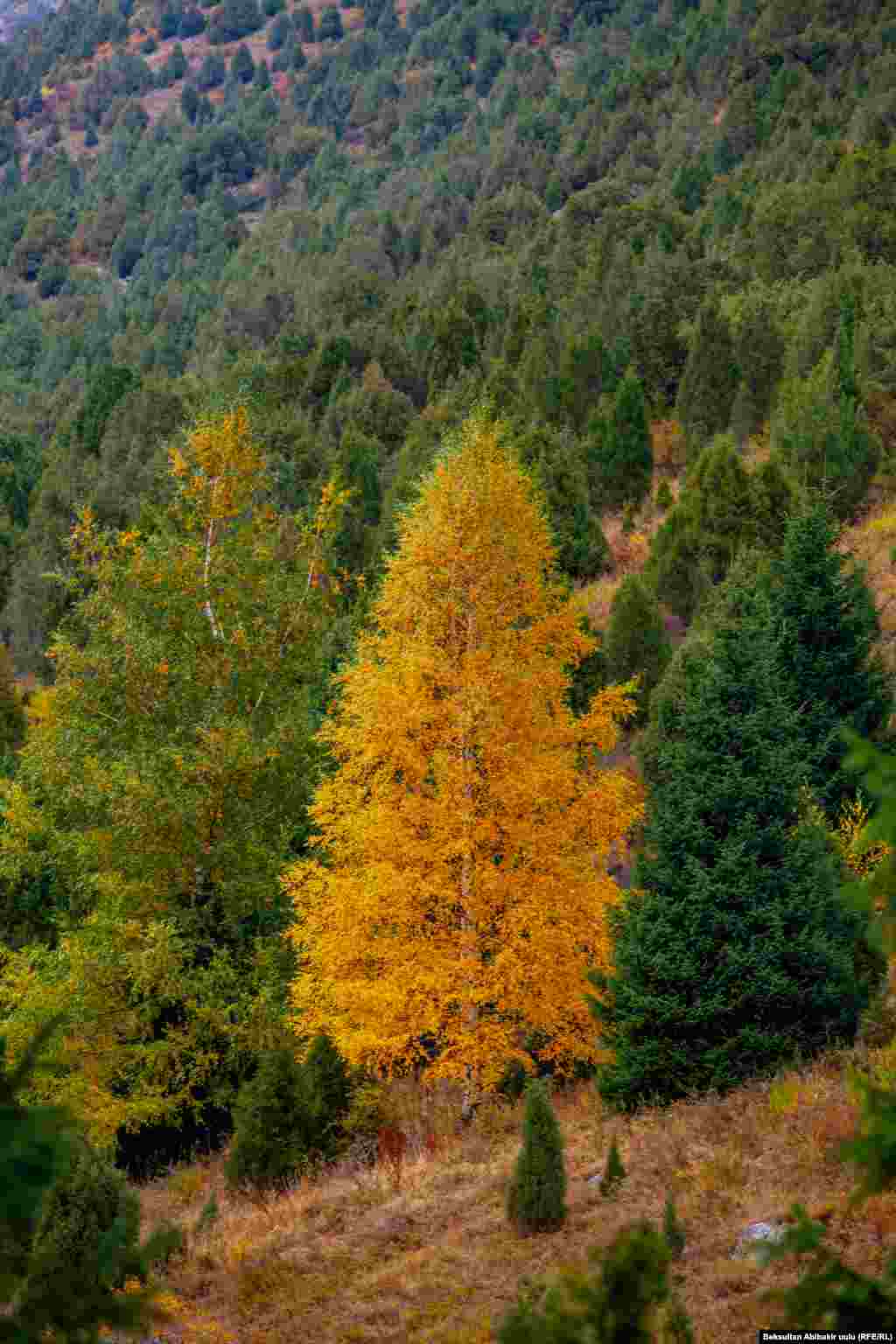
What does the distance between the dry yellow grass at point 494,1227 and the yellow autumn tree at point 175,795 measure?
4.86 m

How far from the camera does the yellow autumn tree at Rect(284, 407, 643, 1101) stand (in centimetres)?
1627

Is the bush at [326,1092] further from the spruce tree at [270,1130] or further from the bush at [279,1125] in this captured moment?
the spruce tree at [270,1130]

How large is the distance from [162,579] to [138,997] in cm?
736

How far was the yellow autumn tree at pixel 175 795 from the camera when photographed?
2066 centimetres

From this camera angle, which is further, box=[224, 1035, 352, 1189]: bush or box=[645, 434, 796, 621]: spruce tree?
box=[645, 434, 796, 621]: spruce tree

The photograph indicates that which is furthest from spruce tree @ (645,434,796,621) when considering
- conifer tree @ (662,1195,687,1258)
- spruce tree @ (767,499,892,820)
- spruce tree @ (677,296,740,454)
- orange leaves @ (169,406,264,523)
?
conifer tree @ (662,1195,687,1258)

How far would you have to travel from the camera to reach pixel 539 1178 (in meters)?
12.9

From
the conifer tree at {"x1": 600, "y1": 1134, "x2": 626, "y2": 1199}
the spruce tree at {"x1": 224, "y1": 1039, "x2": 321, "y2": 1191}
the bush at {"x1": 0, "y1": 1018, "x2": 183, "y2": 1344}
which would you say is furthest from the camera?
the spruce tree at {"x1": 224, "y1": 1039, "x2": 321, "y2": 1191}

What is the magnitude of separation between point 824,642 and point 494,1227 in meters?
14.7

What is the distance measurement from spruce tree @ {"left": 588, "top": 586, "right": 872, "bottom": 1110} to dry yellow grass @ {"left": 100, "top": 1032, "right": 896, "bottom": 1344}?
0.52 metres

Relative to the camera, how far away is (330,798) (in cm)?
1730

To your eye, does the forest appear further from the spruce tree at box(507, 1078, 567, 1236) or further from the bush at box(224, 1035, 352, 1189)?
the spruce tree at box(507, 1078, 567, 1236)

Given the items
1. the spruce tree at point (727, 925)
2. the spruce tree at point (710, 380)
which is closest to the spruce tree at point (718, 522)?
the spruce tree at point (710, 380)

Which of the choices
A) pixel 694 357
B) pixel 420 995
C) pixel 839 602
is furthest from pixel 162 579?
pixel 694 357
